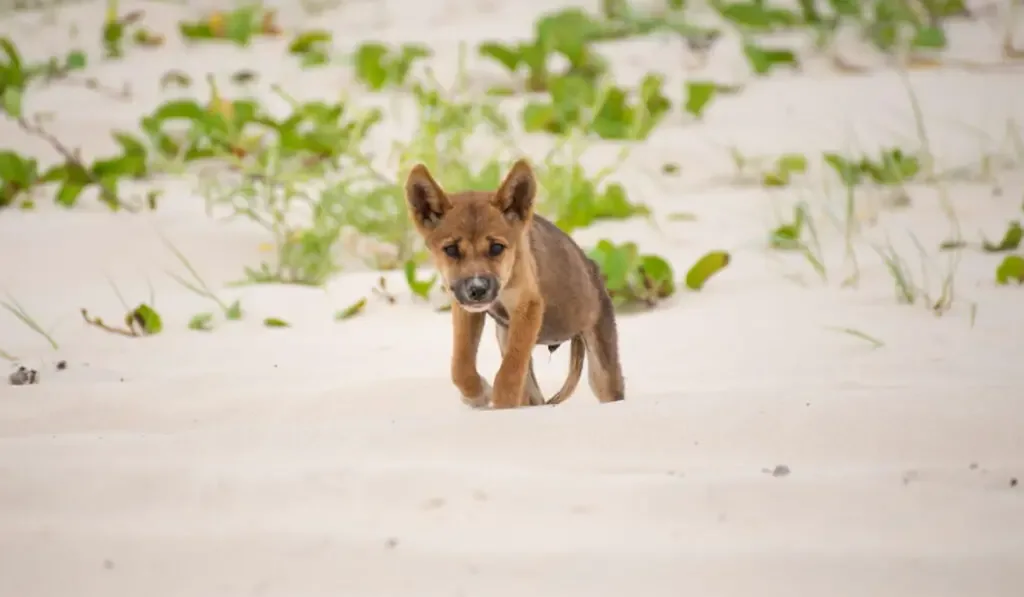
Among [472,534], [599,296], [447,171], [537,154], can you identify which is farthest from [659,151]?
[472,534]

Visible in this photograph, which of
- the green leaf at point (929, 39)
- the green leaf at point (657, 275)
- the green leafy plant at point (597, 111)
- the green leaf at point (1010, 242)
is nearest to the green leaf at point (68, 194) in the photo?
the green leafy plant at point (597, 111)

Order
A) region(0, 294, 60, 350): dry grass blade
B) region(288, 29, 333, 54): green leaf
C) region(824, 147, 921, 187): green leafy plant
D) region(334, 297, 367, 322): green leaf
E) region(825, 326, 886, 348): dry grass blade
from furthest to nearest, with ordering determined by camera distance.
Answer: region(288, 29, 333, 54): green leaf, region(824, 147, 921, 187): green leafy plant, region(334, 297, 367, 322): green leaf, region(0, 294, 60, 350): dry grass blade, region(825, 326, 886, 348): dry grass blade

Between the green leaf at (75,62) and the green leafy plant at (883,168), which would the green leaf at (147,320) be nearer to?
the green leafy plant at (883,168)

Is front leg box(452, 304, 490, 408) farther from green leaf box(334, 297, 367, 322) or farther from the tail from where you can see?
green leaf box(334, 297, 367, 322)

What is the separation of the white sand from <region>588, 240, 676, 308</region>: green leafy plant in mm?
91

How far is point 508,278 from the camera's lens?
3.20m

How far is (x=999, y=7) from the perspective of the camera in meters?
8.64

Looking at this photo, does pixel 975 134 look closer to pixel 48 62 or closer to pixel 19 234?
pixel 19 234

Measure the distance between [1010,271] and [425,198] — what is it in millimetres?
2417

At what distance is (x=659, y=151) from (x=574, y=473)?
433cm

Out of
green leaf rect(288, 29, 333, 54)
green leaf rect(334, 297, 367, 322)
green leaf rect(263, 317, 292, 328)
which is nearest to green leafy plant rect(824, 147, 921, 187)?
green leaf rect(334, 297, 367, 322)

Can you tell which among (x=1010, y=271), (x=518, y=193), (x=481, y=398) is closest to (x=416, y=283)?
(x=481, y=398)

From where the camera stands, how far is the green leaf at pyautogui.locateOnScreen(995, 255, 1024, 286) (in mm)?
4777

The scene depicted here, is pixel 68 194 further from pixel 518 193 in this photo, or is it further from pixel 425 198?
pixel 518 193
